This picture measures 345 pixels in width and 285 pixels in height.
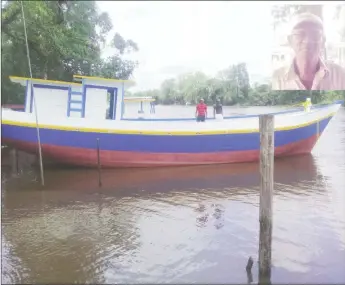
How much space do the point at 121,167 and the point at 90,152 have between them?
983 mm

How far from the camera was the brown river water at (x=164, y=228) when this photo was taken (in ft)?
16.7

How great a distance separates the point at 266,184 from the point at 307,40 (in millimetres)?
7722

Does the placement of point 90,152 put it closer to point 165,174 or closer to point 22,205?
point 165,174

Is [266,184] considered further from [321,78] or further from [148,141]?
[321,78]

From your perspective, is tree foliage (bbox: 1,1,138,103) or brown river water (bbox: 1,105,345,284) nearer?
brown river water (bbox: 1,105,345,284)

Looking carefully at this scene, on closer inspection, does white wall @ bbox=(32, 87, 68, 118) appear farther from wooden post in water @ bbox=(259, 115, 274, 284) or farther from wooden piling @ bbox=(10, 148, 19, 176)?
wooden post in water @ bbox=(259, 115, 274, 284)

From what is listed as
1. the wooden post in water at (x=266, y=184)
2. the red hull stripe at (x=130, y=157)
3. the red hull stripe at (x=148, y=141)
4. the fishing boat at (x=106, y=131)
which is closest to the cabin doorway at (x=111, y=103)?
the fishing boat at (x=106, y=131)

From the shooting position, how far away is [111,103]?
11.4m

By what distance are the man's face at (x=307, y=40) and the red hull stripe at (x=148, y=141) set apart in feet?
8.92

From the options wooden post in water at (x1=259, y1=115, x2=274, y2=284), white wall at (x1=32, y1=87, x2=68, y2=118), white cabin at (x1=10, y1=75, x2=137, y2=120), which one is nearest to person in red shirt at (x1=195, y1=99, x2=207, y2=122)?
white cabin at (x1=10, y1=75, x2=137, y2=120)

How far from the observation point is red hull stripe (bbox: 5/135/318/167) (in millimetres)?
11062

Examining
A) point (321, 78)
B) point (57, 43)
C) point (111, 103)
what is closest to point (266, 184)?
point (321, 78)

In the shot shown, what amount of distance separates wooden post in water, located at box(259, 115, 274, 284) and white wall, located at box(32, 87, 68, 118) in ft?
24.4

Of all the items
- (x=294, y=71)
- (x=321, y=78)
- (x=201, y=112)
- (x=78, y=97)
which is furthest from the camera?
(x=201, y=112)
